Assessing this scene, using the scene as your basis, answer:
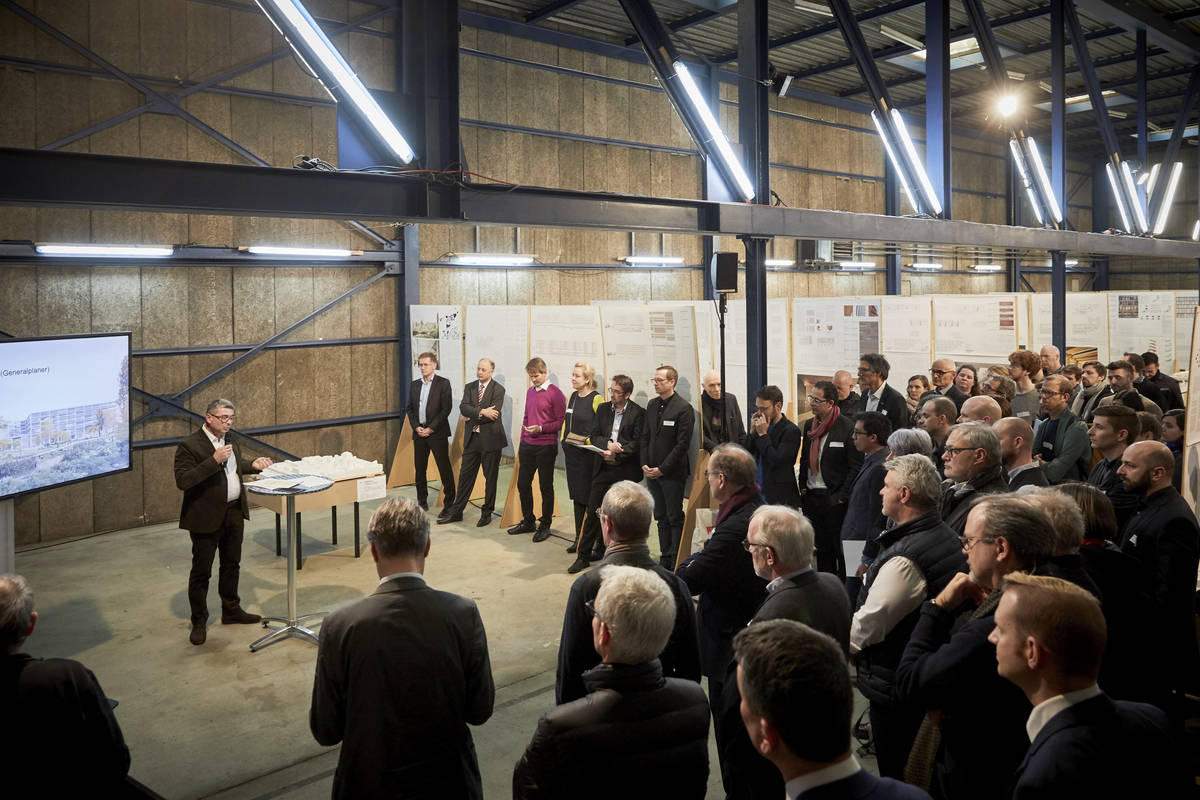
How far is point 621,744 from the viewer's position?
6.38ft

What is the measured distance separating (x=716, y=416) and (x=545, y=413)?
1.86 meters

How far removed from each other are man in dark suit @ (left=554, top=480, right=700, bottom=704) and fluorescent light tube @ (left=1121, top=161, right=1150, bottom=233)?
9920mm

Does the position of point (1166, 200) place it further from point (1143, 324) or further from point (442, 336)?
point (442, 336)

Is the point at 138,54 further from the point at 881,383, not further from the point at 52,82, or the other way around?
the point at 881,383

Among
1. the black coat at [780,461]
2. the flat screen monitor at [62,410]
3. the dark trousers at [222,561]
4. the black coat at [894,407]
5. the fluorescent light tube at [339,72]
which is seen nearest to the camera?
the fluorescent light tube at [339,72]

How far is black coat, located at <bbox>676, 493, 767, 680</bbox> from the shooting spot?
319 cm

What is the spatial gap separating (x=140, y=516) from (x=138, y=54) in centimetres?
450

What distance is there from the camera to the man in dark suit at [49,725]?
2242 millimetres

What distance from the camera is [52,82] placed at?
7.74 meters

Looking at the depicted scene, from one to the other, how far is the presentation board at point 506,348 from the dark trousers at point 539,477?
27.7 inches

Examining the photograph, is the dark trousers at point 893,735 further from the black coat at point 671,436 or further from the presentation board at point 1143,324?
the presentation board at point 1143,324

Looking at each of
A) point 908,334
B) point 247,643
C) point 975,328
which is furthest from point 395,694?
point 975,328

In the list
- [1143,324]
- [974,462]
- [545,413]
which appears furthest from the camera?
[1143,324]

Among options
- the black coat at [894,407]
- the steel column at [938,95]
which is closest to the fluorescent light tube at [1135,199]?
the steel column at [938,95]
